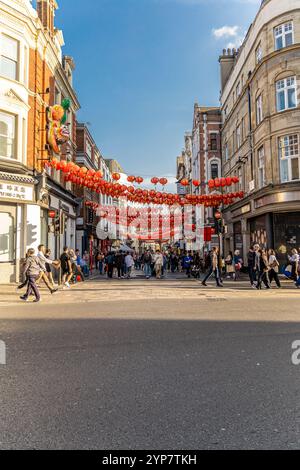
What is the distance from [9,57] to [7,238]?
Result: 29.5 feet

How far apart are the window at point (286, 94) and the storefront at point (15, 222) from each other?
14511mm

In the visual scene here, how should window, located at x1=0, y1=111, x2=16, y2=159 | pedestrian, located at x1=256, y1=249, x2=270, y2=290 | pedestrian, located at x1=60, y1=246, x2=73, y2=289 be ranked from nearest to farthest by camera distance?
pedestrian, located at x1=256, y1=249, x2=270, y2=290, pedestrian, located at x1=60, y1=246, x2=73, y2=289, window, located at x1=0, y1=111, x2=16, y2=159

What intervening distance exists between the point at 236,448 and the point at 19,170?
17.3 meters

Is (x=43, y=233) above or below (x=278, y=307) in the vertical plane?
above

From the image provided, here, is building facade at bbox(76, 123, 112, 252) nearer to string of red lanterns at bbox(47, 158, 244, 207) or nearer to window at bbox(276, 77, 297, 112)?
string of red lanterns at bbox(47, 158, 244, 207)

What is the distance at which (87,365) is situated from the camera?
4906 mm

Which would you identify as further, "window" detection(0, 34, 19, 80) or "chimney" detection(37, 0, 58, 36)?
"chimney" detection(37, 0, 58, 36)

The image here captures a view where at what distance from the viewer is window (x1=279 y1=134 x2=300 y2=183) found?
19.9 metres

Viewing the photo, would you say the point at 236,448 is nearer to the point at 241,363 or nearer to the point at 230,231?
the point at 241,363

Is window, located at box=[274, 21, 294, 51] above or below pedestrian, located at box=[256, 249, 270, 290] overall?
above

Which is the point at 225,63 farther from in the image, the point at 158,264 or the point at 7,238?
the point at 7,238

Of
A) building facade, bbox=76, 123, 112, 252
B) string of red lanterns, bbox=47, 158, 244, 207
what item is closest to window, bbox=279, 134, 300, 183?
string of red lanterns, bbox=47, 158, 244, 207

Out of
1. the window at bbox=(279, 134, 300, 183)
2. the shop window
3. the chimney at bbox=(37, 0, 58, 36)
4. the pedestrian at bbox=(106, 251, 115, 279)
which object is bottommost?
the pedestrian at bbox=(106, 251, 115, 279)
